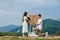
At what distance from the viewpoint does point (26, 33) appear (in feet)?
61.9

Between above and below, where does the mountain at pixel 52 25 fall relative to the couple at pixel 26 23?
below

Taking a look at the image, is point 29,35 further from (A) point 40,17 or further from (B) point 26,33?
(A) point 40,17

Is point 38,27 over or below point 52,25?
over

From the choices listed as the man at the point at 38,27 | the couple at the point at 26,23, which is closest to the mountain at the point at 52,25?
the man at the point at 38,27

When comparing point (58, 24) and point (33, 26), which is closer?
point (33, 26)

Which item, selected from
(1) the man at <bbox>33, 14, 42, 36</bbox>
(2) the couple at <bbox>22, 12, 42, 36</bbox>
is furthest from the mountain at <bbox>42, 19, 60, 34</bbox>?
(2) the couple at <bbox>22, 12, 42, 36</bbox>

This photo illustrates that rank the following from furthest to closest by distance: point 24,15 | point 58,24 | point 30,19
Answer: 1. point 58,24
2. point 30,19
3. point 24,15

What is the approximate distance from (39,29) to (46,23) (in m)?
7.94

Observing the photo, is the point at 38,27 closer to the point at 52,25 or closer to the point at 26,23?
the point at 26,23

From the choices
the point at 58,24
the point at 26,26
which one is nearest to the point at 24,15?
the point at 26,26

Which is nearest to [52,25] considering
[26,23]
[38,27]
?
[26,23]

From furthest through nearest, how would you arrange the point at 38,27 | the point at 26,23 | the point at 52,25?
the point at 52,25 < the point at 26,23 < the point at 38,27

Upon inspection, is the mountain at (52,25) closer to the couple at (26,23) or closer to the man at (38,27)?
the man at (38,27)

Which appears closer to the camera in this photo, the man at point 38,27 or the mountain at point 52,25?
the man at point 38,27
